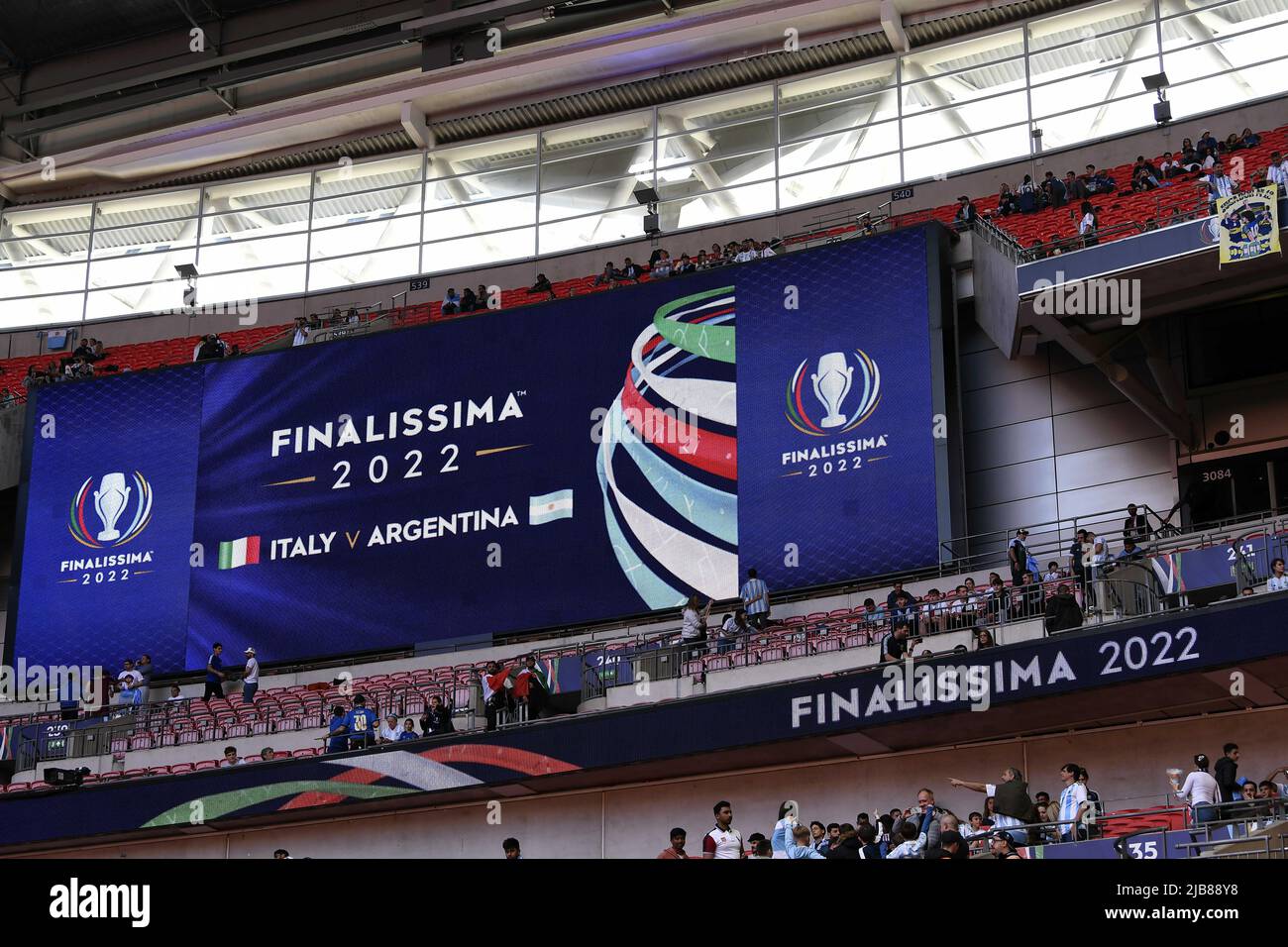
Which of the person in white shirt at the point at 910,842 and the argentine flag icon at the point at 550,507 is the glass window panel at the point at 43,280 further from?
the person in white shirt at the point at 910,842

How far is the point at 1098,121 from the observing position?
90.7ft

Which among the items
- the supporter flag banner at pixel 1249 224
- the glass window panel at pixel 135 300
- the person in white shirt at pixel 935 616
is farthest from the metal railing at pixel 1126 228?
the glass window panel at pixel 135 300

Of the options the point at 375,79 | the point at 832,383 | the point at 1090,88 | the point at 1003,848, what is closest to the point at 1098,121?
the point at 1090,88

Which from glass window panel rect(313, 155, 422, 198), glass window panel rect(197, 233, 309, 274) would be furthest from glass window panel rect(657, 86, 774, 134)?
glass window panel rect(197, 233, 309, 274)

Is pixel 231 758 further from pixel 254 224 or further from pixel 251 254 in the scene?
pixel 254 224

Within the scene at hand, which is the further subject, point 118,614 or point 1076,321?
point 118,614

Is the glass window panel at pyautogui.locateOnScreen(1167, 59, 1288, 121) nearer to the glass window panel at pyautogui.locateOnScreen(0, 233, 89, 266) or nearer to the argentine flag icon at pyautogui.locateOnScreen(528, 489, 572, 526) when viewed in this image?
the argentine flag icon at pyautogui.locateOnScreen(528, 489, 572, 526)

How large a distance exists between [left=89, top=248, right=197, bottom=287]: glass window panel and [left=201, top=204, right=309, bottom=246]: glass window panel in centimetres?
58

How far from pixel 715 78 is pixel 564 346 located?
24.7 feet

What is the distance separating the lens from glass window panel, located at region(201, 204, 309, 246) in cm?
3456

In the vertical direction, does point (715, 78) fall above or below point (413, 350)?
above
